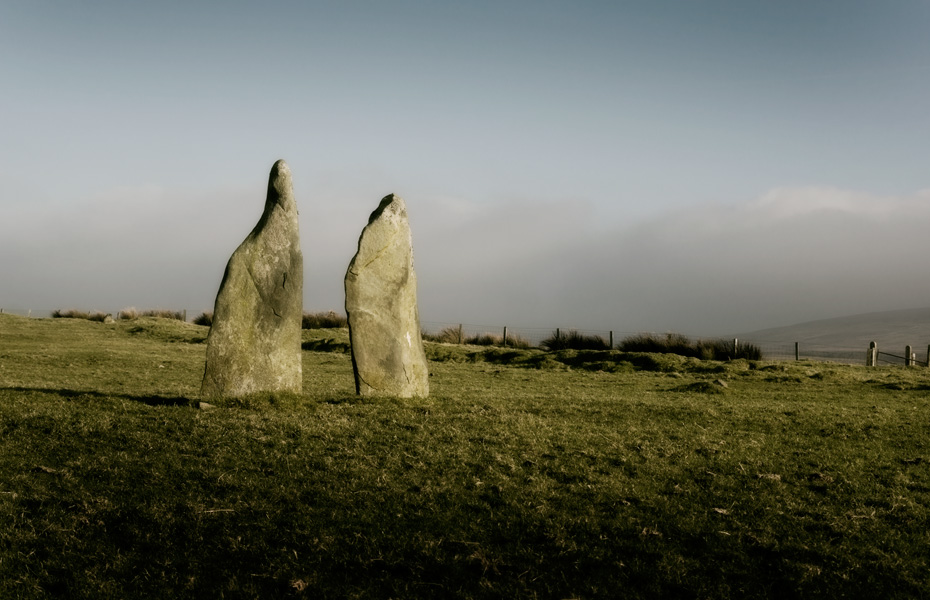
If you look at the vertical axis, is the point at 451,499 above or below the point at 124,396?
below

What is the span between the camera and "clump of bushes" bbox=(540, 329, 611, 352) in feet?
132

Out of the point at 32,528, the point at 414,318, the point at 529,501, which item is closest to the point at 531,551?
the point at 529,501

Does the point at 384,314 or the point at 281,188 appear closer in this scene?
the point at 384,314

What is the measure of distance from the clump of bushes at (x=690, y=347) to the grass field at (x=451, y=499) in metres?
21.6

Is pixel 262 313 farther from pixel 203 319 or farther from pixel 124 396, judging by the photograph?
pixel 203 319

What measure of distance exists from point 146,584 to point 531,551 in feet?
11.8

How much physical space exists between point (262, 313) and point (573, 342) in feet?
95.9

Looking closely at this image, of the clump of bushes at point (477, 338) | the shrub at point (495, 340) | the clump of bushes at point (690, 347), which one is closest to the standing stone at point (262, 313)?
the clump of bushes at point (690, 347)

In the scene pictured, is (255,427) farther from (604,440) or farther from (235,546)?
(604,440)

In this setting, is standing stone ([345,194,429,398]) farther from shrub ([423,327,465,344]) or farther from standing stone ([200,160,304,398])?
shrub ([423,327,465,344])

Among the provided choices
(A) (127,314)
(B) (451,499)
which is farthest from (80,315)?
(B) (451,499)

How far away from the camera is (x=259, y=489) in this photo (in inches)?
335

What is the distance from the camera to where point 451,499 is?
8.25 metres

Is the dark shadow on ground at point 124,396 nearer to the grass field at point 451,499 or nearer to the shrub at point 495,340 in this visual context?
the grass field at point 451,499
